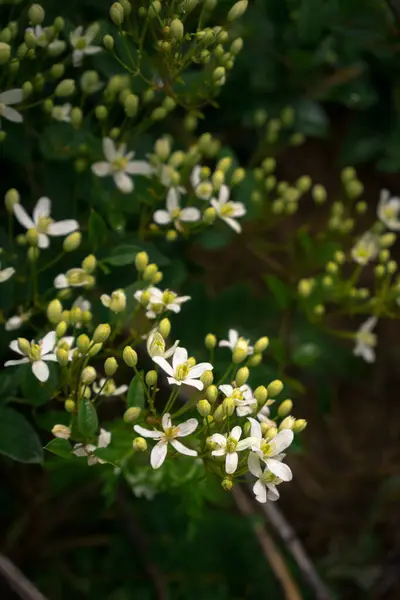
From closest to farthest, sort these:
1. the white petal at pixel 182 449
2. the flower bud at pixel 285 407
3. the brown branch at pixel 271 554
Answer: the white petal at pixel 182 449 < the flower bud at pixel 285 407 < the brown branch at pixel 271 554

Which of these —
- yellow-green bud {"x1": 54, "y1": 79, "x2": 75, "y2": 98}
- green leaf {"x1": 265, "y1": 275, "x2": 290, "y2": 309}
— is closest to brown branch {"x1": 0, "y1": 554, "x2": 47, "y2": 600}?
green leaf {"x1": 265, "y1": 275, "x2": 290, "y2": 309}

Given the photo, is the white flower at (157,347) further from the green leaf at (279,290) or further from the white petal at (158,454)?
the green leaf at (279,290)

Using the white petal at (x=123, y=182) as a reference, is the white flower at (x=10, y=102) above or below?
above

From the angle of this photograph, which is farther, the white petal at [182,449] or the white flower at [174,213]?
the white flower at [174,213]

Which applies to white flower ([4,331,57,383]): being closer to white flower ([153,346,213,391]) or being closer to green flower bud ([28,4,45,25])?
white flower ([153,346,213,391])

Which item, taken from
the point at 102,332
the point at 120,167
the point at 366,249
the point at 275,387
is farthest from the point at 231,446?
the point at 366,249

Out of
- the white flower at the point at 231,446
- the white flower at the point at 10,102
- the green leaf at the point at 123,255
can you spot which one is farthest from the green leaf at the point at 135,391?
the white flower at the point at 10,102
